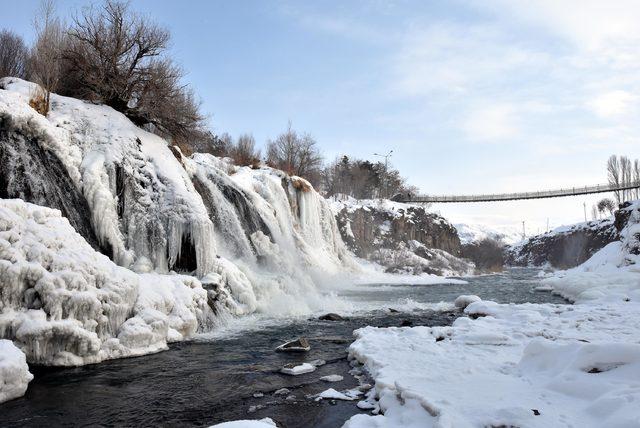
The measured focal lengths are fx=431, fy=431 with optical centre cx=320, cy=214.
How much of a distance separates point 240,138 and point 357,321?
106 feet

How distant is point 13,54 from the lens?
861 inches

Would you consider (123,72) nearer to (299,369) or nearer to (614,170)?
(299,369)

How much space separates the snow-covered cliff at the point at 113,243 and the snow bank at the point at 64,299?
2 centimetres

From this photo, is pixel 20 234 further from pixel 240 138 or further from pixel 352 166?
pixel 352 166

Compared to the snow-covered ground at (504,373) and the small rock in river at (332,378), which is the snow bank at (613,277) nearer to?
the snow-covered ground at (504,373)

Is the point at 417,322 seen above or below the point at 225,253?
below

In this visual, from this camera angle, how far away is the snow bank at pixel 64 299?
19.1 feet

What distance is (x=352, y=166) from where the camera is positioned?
6128 cm

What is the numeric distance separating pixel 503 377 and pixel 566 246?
8727 cm

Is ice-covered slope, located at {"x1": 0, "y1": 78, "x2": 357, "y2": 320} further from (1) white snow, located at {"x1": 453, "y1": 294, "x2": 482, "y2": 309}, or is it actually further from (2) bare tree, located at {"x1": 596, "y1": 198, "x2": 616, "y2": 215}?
(2) bare tree, located at {"x1": 596, "y1": 198, "x2": 616, "y2": 215}

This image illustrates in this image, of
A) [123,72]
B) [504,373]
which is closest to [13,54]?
[123,72]

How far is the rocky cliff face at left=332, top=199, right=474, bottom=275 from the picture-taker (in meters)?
43.1

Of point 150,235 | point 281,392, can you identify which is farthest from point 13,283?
point 150,235

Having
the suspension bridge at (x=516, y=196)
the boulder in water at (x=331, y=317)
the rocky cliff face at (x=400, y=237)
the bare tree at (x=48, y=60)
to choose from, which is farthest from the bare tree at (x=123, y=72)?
the suspension bridge at (x=516, y=196)
